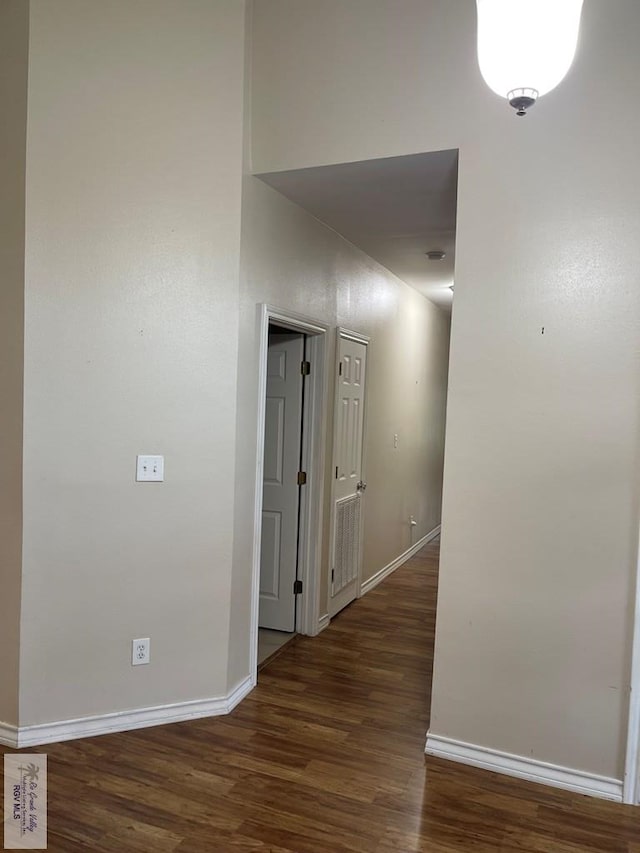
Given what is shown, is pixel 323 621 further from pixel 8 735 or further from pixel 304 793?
pixel 8 735

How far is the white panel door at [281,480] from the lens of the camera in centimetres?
401

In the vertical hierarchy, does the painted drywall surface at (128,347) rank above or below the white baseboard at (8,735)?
above

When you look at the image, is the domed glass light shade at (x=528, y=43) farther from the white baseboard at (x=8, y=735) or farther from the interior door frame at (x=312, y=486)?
the white baseboard at (x=8, y=735)

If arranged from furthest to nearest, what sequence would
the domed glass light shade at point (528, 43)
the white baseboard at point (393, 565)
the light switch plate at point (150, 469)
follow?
the white baseboard at point (393, 565), the light switch plate at point (150, 469), the domed glass light shade at point (528, 43)

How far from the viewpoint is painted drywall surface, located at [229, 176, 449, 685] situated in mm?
3156

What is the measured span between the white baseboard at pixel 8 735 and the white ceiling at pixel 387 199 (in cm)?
278

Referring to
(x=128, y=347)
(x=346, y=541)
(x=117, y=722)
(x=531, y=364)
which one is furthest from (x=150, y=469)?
(x=346, y=541)

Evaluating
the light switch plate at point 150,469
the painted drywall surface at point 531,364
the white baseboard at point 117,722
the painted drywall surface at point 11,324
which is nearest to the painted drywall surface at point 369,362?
the white baseboard at point 117,722

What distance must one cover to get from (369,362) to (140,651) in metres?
2.76

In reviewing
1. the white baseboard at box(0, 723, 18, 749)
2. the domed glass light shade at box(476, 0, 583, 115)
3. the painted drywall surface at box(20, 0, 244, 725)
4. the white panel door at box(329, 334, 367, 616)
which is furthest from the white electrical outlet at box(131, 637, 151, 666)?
the domed glass light shade at box(476, 0, 583, 115)

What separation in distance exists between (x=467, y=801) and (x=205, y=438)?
6.18 ft

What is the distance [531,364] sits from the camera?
2.62 m

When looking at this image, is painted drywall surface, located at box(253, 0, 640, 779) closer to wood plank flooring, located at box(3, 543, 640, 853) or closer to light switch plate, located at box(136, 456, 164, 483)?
wood plank flooring, located at box(3, 543, 640, 853)

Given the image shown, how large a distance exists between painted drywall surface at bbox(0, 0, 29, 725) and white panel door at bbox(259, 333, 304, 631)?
172cm
